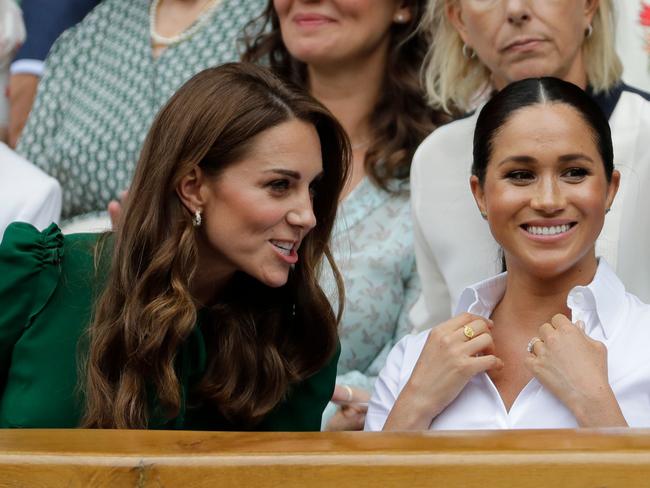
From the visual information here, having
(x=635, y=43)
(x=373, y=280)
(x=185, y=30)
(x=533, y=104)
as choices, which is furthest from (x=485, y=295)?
(x=185, y=30)

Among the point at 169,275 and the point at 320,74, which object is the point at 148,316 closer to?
the point at 169,275

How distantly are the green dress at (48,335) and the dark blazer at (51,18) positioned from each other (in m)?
1.51

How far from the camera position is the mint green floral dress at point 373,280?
9.96 feet

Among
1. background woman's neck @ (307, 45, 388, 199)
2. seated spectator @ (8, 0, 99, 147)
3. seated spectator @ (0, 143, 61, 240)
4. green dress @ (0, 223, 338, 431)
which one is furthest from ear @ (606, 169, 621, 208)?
seated spectator @ (8, 0, 99, 147)

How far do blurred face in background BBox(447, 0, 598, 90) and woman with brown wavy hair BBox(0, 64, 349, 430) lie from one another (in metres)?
0.50

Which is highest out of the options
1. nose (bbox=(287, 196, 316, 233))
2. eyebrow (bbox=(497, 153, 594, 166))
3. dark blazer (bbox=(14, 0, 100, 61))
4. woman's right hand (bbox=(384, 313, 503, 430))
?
eyebrow (bbox=(497, 153, 594, 166))

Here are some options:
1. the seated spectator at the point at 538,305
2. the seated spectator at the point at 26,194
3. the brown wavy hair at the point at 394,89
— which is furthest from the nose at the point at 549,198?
the seated spectator at the point at 26,194

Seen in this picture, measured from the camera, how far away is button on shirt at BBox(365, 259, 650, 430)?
6.90 feet

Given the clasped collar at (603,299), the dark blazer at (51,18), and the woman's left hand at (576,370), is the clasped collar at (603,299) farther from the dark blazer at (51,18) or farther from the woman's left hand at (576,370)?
the dark blazer at (51,18)

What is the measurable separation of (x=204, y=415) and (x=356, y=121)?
1.07 meters

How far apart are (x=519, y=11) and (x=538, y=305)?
73 centimetres

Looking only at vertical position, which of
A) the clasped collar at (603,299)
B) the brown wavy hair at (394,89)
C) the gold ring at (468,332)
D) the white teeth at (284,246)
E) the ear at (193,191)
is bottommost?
the brown wavy hair at (394,89)

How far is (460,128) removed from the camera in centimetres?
291

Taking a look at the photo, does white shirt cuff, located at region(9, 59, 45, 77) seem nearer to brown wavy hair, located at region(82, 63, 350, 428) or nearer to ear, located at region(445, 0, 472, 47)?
ear, located at region(445, 0, 472, 47)
